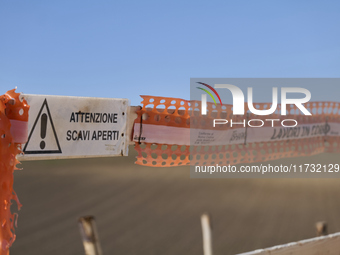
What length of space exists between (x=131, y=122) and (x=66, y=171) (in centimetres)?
930

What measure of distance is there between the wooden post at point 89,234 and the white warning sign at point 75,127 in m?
1.31

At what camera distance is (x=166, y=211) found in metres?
7.71

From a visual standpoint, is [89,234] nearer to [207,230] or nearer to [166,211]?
[207,230]

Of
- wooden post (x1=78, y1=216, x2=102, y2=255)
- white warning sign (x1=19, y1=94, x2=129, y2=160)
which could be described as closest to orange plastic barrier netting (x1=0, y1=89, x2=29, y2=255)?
white warning sign (x1=19, y1=94, x2=129, y2=160)

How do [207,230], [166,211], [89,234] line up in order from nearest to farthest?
1. [89,234]
2. [207,230]
3. [166,211]

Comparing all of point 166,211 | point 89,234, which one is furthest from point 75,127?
point 166,211

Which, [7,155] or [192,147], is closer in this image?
[7,155]

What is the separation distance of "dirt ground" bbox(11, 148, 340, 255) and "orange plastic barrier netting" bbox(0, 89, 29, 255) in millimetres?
2894

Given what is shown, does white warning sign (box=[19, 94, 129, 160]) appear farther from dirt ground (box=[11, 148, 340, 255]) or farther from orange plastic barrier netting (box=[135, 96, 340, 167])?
dirt ground (box=[11, 148, 340, 255])

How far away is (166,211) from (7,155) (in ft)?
16.4

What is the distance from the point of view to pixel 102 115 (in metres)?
4.03

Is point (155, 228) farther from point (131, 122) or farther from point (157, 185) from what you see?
point (157, 185)

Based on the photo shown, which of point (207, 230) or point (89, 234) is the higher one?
point (89, 234)

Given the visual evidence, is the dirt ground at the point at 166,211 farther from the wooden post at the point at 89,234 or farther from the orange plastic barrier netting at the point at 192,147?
the wooden post at the point at 89,234
